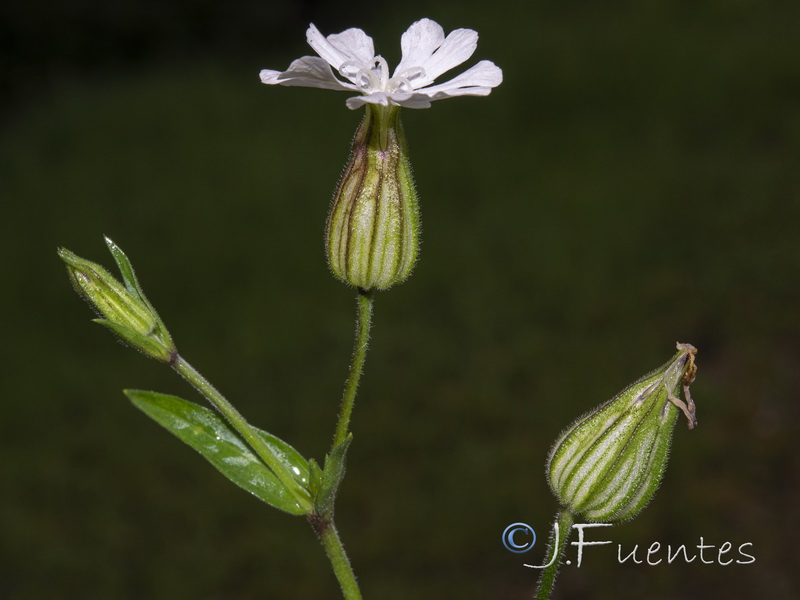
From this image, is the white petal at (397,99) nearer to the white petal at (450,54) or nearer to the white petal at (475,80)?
the white petal at (475,80)

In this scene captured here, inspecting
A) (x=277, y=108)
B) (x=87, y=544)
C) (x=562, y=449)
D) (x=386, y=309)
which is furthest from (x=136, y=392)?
(x=277, y=108)

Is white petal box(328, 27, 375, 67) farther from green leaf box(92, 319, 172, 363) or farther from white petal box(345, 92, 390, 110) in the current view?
green leaf box(92, 319, 172, 363)

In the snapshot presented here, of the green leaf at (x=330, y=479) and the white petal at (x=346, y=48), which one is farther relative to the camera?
Answer: the white petal at (x=346, y=48)

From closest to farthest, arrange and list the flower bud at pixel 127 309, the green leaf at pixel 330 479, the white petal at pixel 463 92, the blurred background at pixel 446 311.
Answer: the white petal at pixel 463 92 < the green leaf at pixel 330 479 < the flower bud at pixel 127 309 < the blurred background at pixel 446 311

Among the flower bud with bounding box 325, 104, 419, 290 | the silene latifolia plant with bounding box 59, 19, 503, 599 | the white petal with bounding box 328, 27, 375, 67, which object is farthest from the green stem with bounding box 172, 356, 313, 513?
the white petal with bounding box 328, 27, 375, 67

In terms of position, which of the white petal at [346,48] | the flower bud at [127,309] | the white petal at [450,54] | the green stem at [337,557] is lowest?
the green stem at [337,557]

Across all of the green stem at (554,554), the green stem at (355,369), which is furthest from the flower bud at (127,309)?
the green stem at (554,554)

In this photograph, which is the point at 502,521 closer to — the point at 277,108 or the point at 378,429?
the point at 378,429
